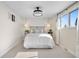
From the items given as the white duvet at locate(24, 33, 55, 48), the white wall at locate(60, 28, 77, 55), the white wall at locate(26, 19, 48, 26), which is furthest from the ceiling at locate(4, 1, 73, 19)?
the white wall at locate(26, 19, 48, 26)

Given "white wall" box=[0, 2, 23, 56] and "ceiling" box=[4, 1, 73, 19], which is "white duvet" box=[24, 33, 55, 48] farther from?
"ceiling" box=[4, 1, 73, 19]

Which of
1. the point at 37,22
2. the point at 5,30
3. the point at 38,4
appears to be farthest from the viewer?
the point at 37,22

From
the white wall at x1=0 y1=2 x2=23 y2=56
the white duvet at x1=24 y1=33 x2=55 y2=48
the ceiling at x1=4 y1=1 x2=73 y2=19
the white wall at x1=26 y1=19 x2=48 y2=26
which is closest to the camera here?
the white wall at x1=0 y1=2 x2=23 y2=56

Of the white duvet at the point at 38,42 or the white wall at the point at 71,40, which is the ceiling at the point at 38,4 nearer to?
the white wall at the point at 71,40

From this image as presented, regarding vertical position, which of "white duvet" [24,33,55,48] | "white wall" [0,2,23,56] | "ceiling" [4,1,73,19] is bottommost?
"white duvet" [24,33,55,48]

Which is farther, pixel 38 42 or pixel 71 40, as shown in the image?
pixel 38 42

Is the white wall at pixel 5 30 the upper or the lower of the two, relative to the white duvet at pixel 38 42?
upper

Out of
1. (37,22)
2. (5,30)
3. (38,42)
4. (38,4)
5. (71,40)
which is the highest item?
(38,4)

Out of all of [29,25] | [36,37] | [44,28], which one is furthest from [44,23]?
[36,37]

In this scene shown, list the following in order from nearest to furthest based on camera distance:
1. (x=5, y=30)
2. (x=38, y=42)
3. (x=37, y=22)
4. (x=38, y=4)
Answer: (x=5, y=30) < (x=38, y=4) < (x=38, y=42) < (x=37, y=22)

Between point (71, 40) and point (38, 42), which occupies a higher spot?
point (71, 40)

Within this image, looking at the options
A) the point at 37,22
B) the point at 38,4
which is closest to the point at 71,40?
the point at 38,4

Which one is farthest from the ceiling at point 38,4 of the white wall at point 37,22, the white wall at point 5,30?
the white wall at point 37,22

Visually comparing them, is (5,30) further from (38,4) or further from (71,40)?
(71,40)
